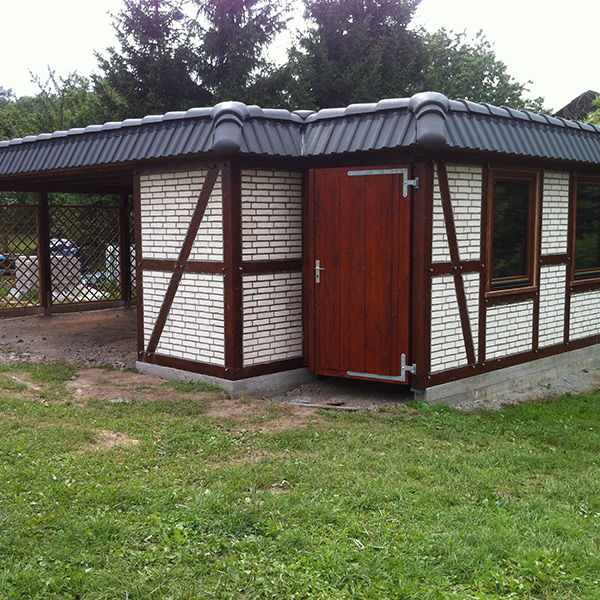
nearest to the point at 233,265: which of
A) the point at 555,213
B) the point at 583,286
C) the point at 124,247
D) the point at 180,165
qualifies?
the point at 180,165

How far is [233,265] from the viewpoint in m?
6.88

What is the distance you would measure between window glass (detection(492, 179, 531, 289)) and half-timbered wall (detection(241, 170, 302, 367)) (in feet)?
6.67

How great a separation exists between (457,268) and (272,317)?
1881 millimetres

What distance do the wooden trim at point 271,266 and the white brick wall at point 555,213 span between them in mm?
2875

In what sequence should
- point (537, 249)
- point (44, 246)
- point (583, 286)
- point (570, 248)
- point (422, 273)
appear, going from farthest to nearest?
point (44, 246), point (583, 286), point (570, 248), point (537, 249), point (422, 273)

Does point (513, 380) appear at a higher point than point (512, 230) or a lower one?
lower

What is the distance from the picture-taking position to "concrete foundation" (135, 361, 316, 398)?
704cm

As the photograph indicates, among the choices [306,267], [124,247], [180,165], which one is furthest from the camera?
[124,247]

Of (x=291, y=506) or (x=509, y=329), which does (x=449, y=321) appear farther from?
(x=291, y=506)

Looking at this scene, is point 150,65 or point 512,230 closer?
point 512,230

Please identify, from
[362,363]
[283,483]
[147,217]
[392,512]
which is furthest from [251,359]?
[392,512]

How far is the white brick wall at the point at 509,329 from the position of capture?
24.6ft

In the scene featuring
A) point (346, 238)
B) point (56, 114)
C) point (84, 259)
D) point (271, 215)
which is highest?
point (56, 114)

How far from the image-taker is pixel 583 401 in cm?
754
